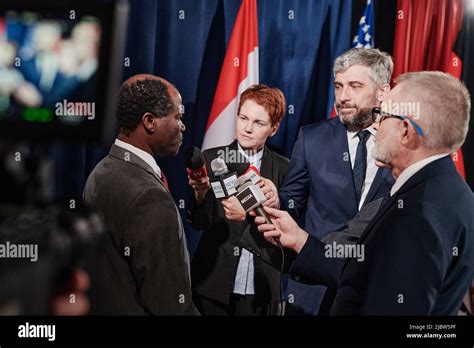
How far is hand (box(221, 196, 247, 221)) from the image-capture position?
9.60 ft

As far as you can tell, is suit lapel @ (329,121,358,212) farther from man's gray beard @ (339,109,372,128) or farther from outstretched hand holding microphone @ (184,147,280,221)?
outstretched hand holding microphone @ (184,147,280,221)

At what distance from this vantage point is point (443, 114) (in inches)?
89.3

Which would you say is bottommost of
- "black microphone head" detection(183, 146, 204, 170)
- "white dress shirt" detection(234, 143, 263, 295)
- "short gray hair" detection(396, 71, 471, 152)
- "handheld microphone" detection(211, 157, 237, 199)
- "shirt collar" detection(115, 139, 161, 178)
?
"white dress shirt" detection(234, 143, 263, 295)

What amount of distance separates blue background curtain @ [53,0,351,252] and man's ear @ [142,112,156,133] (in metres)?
0.26

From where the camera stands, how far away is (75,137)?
2.11 meters

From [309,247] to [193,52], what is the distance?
3.40 feet

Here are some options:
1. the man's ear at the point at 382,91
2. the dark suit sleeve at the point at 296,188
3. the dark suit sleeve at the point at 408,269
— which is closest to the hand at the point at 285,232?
the dark suit sleeve at the point at 296,188

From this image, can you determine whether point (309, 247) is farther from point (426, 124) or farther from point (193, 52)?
point (193, 52)

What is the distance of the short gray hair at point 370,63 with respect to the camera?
2.98 metres

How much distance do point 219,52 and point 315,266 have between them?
42.2 inches

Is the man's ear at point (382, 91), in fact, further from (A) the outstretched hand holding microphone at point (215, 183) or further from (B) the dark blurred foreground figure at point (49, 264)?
(B) the dark blurred foreground figure at point (49, 264)

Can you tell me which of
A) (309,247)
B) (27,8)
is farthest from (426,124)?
(27,8)

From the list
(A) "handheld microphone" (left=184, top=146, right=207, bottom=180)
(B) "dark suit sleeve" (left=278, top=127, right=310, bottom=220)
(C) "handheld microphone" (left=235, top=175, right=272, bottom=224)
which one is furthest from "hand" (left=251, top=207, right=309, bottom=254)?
(A) "handheld microphone" (left=184, top=146, right=207, bottom=180)

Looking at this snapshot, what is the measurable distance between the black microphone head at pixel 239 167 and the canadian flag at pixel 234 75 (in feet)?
0.35
